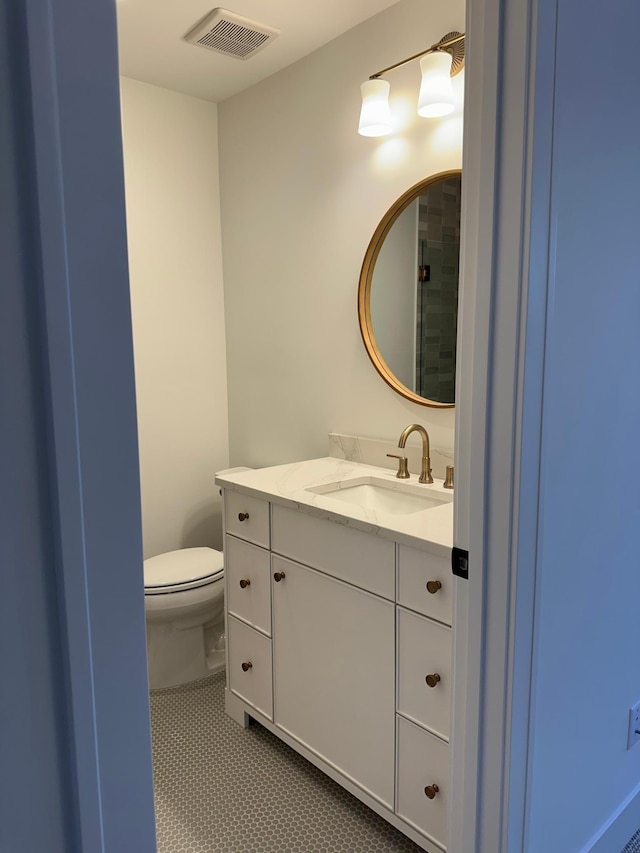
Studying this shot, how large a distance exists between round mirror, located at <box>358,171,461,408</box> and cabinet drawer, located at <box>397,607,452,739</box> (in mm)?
799

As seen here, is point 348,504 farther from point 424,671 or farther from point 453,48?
point 453,48

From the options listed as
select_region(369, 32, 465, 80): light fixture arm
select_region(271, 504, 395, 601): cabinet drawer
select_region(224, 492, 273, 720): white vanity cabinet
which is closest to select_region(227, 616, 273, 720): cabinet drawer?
select_region(224, 492, 273, 720): white vanity cabinet

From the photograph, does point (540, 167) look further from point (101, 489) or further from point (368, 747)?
point (368, 747)

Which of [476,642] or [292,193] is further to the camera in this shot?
[292,193]

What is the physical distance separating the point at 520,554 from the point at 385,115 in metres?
1.62

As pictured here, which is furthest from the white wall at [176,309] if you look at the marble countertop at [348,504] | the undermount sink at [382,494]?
the undermount sink at [382,494]

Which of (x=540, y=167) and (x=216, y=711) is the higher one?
(x=540, y=167)

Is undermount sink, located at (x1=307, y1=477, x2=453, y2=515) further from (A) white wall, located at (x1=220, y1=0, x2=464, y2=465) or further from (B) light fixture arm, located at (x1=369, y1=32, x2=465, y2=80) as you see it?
(B) light fixture arm, located at (x1=369, y1=32, x2=465, y2=80)

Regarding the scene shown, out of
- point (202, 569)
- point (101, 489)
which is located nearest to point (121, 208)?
point (101, 489)

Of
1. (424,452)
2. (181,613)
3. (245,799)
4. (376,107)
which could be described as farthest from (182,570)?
(376,107)

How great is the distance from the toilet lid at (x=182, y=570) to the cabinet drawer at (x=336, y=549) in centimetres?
60

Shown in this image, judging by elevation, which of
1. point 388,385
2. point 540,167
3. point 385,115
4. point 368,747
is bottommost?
point 368,747

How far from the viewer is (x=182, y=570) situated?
2.49 m

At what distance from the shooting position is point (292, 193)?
2.60m
